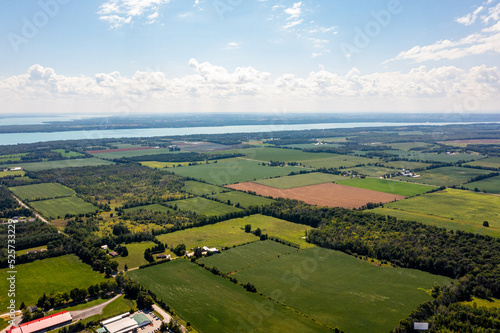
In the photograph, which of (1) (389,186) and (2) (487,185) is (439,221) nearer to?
(1) (389,186)

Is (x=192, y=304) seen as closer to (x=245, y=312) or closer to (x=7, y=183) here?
(x=245, y=312)

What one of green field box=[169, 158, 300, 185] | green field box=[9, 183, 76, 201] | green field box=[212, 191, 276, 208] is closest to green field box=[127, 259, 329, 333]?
green field box=[212, 191, 276, 208]

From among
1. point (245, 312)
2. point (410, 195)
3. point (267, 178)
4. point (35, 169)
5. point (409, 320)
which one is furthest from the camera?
point (35, 169)

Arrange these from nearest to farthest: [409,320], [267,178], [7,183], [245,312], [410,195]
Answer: [409,320] < [245,312] < [410,195] < [7,183] < [267,178]

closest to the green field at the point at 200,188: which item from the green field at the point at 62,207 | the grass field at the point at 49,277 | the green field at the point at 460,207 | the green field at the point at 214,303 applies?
the green field at the point at 62,207

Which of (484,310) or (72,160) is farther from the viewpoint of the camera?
(72,160)

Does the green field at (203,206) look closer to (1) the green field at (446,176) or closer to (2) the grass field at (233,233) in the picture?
(2) the grass field at (233,233)

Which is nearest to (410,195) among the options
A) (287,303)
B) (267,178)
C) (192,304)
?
(267,178)

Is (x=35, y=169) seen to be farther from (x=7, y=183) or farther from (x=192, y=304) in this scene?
(x=192, y=304)
